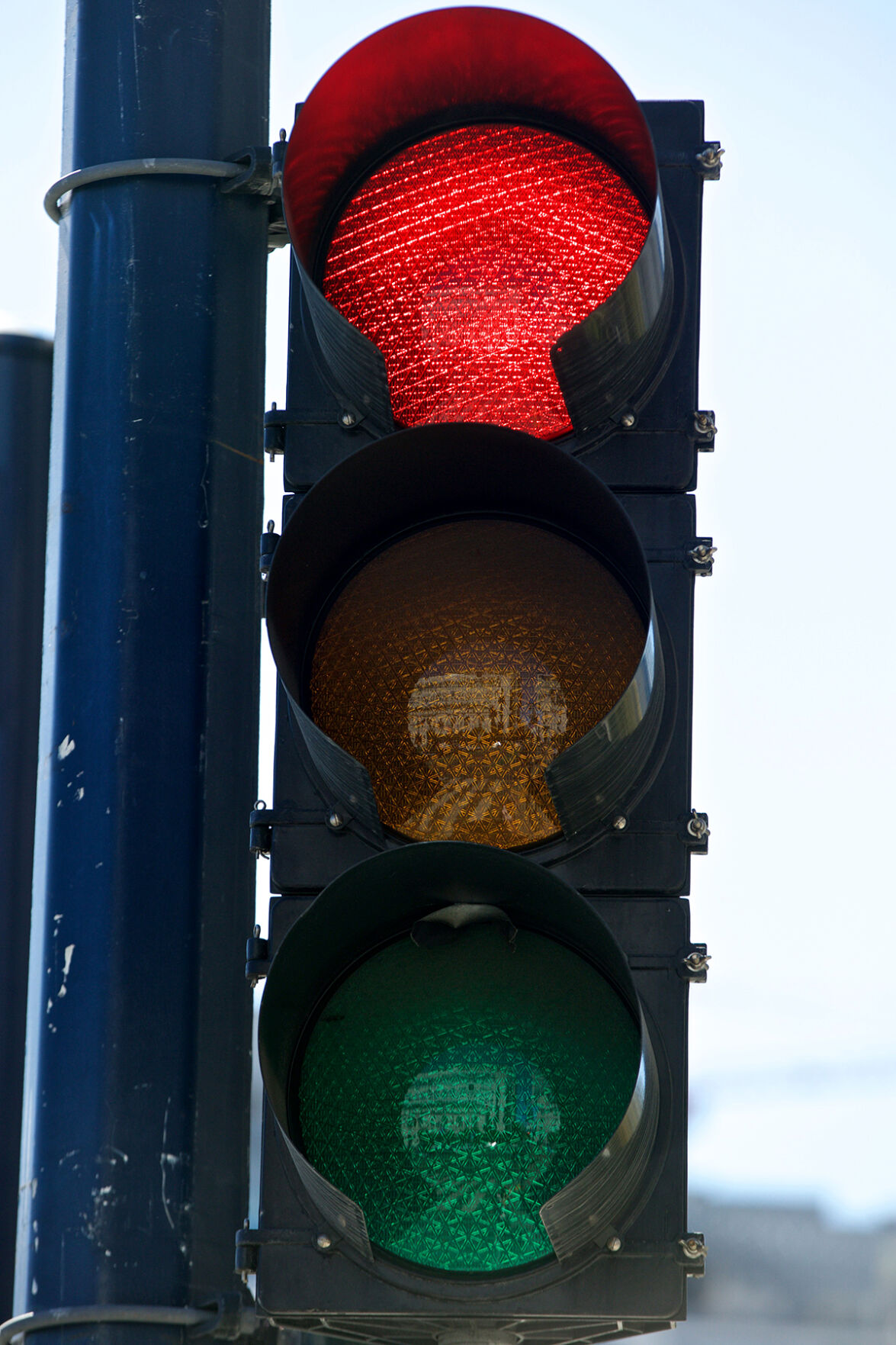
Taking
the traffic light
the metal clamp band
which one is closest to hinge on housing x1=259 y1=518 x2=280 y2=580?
the traffic light

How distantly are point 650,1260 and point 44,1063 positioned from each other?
777mm

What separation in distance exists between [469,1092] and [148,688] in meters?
0.67

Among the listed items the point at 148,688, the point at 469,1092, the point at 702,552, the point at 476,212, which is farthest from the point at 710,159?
the point at 469,1092

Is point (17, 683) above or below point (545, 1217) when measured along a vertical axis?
above

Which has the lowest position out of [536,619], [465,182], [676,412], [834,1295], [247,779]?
[834,1295]

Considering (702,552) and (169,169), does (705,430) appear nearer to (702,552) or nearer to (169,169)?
(702,552)

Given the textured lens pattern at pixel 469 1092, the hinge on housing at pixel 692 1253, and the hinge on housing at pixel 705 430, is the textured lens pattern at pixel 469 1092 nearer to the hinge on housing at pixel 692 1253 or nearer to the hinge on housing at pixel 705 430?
the hinge on housing at pixel 692 1253

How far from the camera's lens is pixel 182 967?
7.73 feet

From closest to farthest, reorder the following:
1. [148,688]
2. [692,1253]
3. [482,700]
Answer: [692,1253], [482,700], [148,688]

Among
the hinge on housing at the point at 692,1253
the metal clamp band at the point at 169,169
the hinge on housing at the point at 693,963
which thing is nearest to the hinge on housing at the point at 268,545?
the metal clamp band at the point at 169,169

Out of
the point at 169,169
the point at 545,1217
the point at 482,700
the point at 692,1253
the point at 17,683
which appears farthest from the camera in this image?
the point at 17,683

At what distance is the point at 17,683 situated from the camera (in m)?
2.80

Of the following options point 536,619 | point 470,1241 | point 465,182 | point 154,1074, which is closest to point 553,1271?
Answer: point 470,1241

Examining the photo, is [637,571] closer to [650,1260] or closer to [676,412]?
[676,412]
